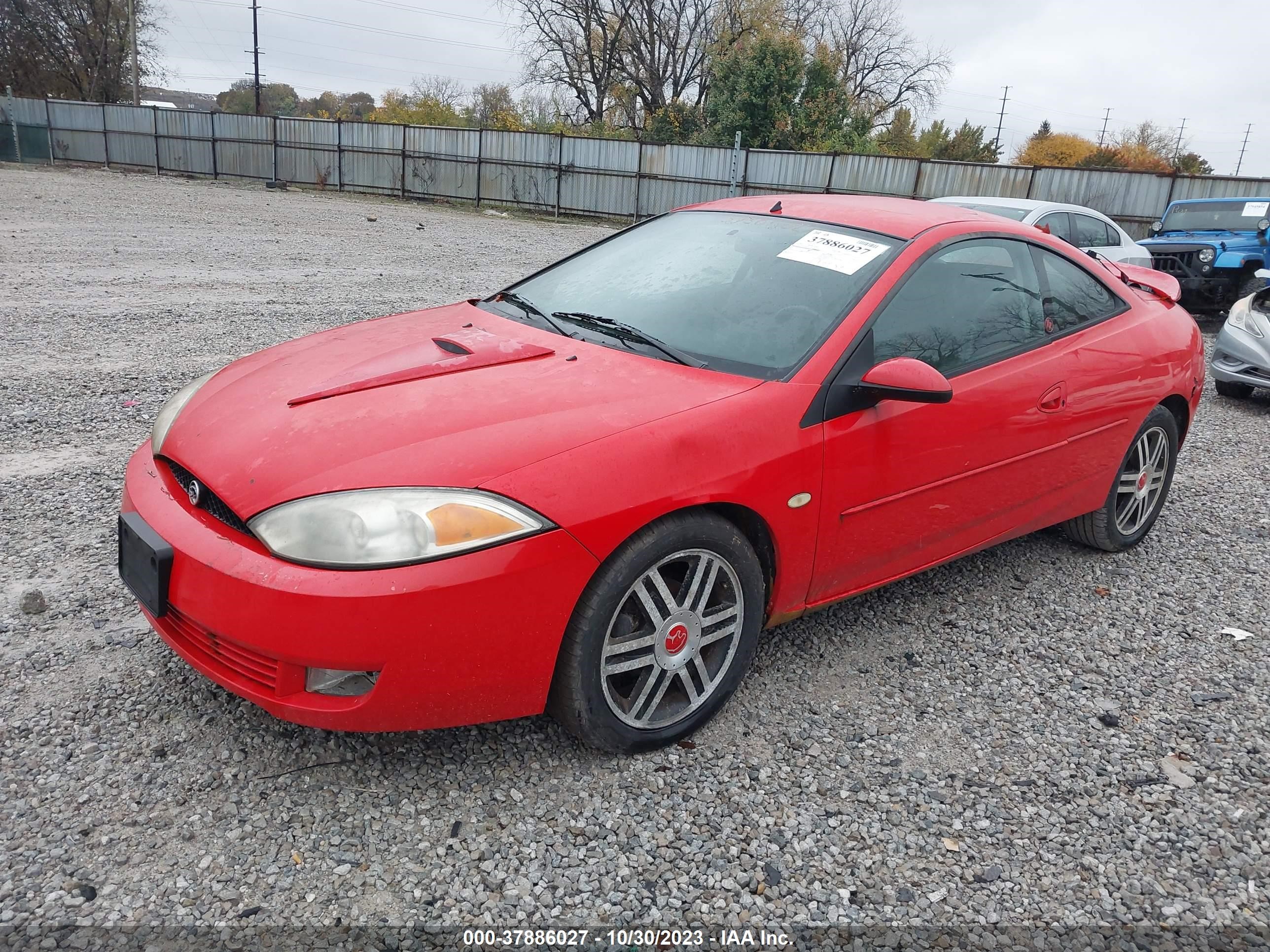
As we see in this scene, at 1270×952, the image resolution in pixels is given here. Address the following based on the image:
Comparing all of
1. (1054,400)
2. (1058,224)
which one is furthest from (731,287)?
(1058,224)

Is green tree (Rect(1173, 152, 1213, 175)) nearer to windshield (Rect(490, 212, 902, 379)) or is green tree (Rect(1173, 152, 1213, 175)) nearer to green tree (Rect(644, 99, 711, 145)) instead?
green tree (Rect(644, 99, 711, 145))

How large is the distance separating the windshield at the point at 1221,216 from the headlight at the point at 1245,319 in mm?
4995

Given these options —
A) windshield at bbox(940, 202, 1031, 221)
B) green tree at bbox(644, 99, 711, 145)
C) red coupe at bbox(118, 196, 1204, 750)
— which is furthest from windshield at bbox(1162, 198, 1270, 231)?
green tree at bbox(644, 99, 711, 145)

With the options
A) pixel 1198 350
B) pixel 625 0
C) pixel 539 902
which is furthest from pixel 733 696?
pixel 625 0

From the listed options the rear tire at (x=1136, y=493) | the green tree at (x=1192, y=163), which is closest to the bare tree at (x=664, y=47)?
the green tree at (x=1192, y=163)

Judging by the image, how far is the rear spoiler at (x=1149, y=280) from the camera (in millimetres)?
4363

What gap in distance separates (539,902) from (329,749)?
0.79 m

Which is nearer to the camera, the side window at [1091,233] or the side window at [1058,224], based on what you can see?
the side window at [1058,224]

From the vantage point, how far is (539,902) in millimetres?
2059

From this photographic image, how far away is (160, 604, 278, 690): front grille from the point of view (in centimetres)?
217

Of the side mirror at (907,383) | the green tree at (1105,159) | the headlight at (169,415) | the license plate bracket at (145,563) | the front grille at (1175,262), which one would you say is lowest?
the license plate bracket at (145,563)

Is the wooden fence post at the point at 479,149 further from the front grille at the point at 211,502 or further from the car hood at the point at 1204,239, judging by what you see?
the front grille at the point at 211,502

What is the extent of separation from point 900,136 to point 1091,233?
35.3m

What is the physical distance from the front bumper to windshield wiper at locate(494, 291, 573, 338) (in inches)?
44.4
